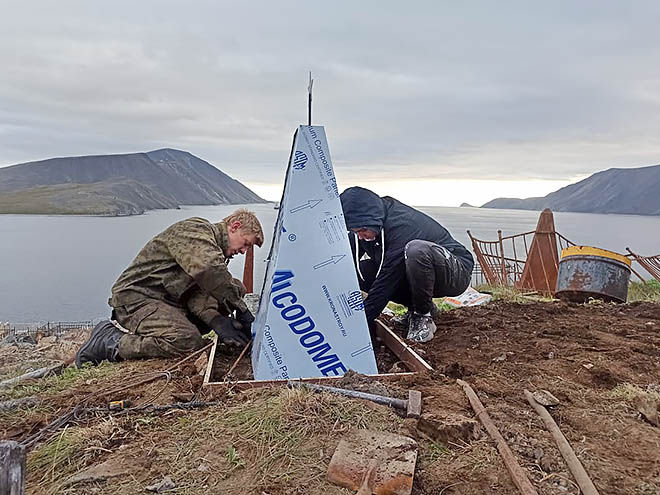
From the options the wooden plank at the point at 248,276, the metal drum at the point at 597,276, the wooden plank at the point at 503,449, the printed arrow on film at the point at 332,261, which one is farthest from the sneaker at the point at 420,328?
the metal drum at the point at 597,276

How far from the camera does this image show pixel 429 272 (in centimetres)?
469

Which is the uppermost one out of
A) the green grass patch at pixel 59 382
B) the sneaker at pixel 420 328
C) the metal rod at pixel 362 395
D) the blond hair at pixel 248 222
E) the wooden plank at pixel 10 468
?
the blond hair at pixel 248 222

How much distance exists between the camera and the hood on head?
4602 millimetres

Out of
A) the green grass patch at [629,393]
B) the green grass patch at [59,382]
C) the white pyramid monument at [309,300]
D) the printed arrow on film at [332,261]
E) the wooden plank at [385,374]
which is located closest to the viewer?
the green grass patch at [629,393]

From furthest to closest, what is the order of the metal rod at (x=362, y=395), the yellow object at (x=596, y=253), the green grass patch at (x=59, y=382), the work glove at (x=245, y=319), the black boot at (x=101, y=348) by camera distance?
the yellow object at (x=596, y=253)
the work glove at (x=245, y=319)
the black boot at (x=101, y=348)
the green grass patch at (x=59, y=382)
the metal rod at (x=362, y=395)

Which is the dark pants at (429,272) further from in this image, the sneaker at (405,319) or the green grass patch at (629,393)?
the green grass patch at (629,393)

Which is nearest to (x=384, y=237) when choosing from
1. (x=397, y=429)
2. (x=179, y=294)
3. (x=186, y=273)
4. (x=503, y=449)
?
(x=186, y=273)

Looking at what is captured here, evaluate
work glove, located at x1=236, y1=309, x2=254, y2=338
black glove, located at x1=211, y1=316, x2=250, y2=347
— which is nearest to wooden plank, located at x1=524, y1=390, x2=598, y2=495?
black glove, located at x1=211, y1=316, x2=250, y2=347

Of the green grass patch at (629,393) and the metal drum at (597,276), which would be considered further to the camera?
the metal drum at (597,276)

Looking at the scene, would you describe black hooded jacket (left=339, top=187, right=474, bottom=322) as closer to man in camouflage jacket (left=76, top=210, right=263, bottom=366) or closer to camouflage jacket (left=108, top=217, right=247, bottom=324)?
man in camouflage jacket (left=76, top=210, right=263, bottom=366)

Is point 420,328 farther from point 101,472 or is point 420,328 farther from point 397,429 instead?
point 101,472

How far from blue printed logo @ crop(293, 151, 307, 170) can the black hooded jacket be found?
2.54ft

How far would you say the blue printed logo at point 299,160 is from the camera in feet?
12.9

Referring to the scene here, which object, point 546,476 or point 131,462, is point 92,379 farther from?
point 546,476
